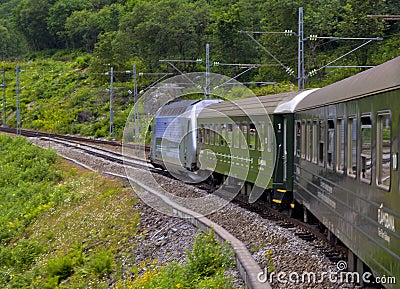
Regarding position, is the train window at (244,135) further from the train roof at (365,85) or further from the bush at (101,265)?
the train roof at (365,85)

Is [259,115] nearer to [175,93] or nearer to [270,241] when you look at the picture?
→ [270,241]

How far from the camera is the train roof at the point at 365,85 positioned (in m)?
7.26

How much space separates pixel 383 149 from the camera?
7488 millimetres

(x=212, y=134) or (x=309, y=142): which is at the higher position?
(x=309, y=142)

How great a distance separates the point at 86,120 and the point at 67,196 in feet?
128

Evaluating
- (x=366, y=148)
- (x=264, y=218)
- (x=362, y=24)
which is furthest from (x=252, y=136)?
(x=362, y=24)

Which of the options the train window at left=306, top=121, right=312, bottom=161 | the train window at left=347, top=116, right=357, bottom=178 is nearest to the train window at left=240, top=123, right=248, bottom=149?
the train window at left=306, top=121, right=312, bottom=161

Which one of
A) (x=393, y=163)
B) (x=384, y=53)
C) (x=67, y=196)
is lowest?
(x=67, y=196)

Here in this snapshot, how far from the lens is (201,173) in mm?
24391

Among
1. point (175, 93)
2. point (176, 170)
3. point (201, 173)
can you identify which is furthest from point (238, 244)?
point (175, 93)

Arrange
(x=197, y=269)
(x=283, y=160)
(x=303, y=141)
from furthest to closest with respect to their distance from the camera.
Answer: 1. (x=283, y=160)
2. (x=303, y=141)
3. (x=197, y=269)

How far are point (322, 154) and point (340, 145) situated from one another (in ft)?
5.64

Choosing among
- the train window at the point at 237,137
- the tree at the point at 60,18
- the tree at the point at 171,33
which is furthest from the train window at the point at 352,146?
the tree at the point at 60,18

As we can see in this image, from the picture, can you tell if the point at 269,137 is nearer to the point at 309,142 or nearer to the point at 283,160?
the point at 283,160
